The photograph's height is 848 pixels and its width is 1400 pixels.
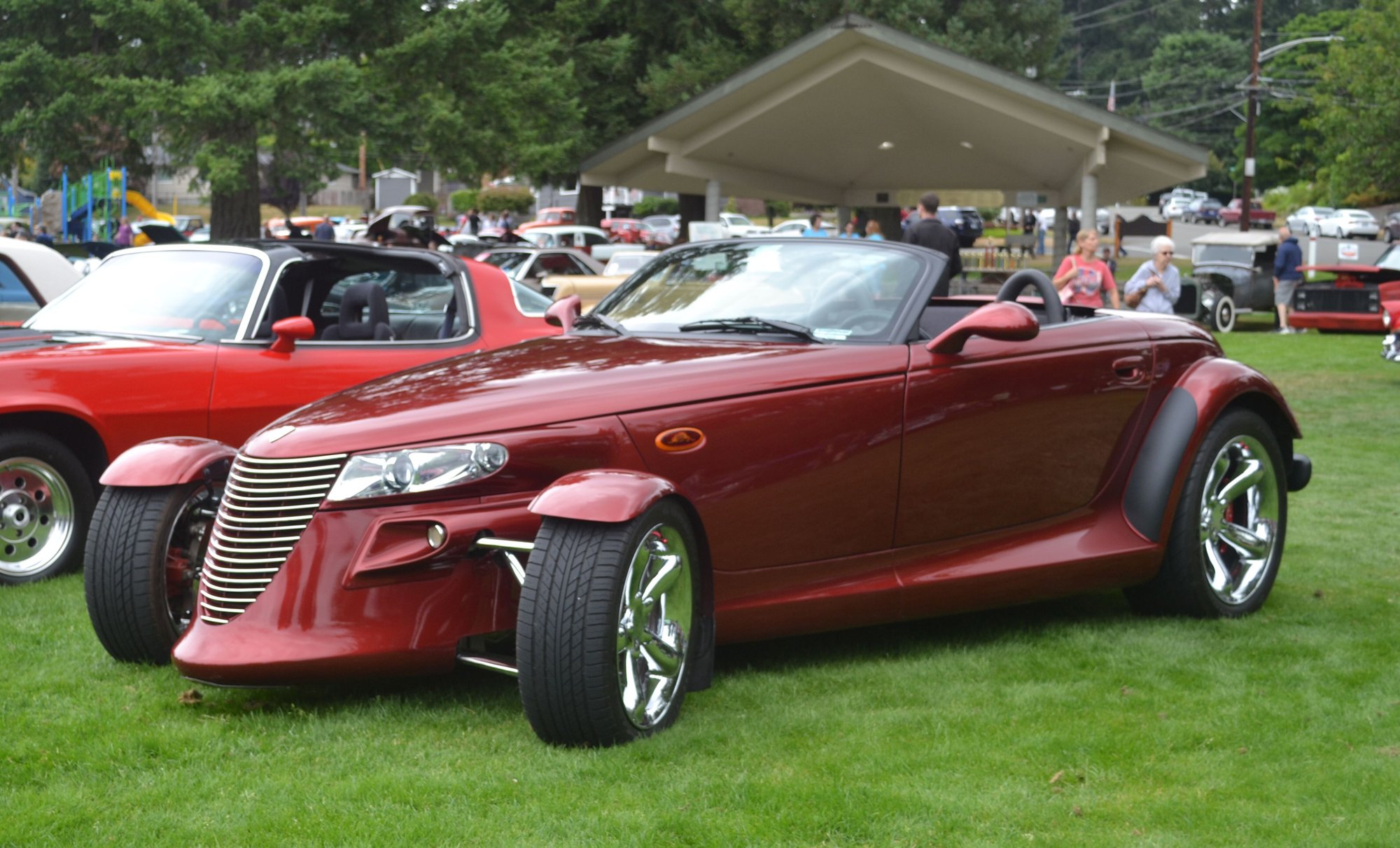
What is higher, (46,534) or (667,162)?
(667,162)

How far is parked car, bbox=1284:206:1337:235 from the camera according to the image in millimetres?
61531

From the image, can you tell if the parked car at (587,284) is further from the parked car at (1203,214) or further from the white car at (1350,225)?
the parked car at (1203,214)

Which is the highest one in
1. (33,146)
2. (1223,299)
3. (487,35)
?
(487,35)

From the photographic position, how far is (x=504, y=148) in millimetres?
26922

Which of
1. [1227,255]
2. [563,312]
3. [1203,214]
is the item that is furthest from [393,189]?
[563,312]

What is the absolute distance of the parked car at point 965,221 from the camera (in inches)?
2216

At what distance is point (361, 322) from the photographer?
8.28m

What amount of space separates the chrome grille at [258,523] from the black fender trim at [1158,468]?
10.3ft

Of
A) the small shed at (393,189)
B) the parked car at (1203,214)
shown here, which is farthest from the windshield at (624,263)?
the parked car at (1203,214)

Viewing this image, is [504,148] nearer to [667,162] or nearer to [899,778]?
[667,162]

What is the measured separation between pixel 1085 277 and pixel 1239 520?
6.68 meters

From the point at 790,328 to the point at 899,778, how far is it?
1824mm

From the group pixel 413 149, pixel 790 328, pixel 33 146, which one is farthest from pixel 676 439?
pixel 33 146

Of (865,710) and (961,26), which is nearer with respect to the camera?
(865,710)
